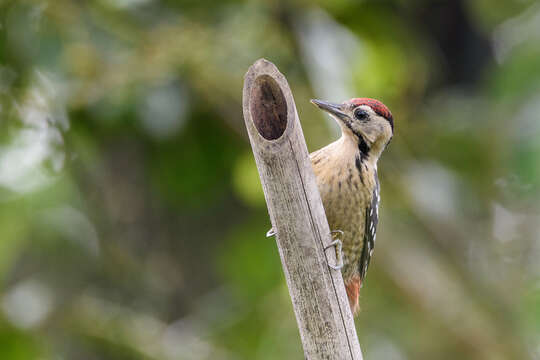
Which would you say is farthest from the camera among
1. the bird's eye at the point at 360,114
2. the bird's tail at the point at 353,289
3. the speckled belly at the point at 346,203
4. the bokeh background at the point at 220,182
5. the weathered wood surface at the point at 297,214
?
the bokeh background at the point at 220,182

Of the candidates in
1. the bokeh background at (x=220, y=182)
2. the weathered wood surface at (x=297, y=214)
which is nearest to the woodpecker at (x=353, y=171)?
the bokeh background at (x=220, y=182)

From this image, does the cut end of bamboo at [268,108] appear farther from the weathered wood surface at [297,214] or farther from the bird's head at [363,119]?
the bird's head at [363,119]

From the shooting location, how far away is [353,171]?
357cm

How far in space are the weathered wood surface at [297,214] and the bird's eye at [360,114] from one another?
129cm

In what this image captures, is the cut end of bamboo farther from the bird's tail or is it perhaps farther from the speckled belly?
the bird's tail

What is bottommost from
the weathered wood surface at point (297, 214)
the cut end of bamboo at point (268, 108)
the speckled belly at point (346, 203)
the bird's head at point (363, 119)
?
the weathered wood surface at point (297, 214)

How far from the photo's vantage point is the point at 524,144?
426 centimetres

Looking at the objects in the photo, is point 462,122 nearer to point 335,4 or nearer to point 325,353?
point 335,4

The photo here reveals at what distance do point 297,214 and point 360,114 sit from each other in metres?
1.38

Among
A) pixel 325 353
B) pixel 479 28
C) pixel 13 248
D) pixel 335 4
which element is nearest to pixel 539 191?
pixel 335 4

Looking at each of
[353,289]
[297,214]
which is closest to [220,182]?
[353,289]

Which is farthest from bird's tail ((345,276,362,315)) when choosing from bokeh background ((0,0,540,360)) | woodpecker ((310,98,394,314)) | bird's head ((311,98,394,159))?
bokeh background ((0,0,540,360))

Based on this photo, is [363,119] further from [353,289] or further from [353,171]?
[353,289]

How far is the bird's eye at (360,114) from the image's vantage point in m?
3.61
